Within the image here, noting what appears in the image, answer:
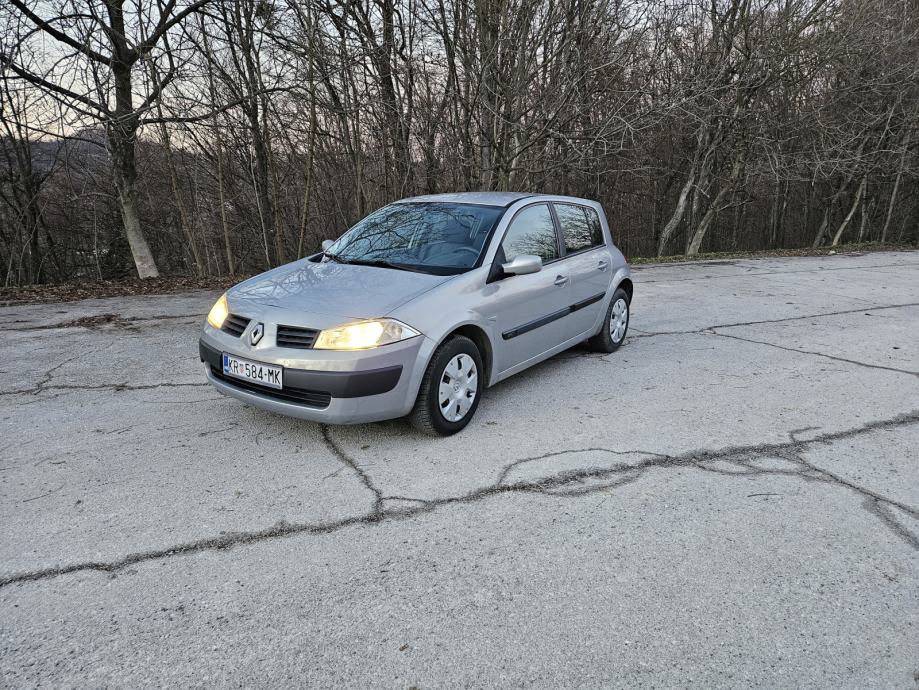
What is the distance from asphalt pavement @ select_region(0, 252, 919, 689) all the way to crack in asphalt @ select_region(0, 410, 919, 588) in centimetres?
1

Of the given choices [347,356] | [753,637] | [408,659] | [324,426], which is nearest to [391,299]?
[347,356]

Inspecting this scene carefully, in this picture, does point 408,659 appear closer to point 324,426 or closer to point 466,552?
point 466,552

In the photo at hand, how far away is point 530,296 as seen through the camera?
174 inches

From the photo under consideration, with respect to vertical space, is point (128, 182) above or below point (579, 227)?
above

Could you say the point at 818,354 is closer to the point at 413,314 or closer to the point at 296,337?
the point at 413,314

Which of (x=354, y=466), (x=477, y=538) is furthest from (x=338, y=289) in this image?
(x=477, y=538)

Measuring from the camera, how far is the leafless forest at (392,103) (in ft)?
34.0

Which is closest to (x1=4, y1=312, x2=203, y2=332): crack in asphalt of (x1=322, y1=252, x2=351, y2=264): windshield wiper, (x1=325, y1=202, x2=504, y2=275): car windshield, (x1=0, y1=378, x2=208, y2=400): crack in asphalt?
(x1=0, y1=378, x2=208, y2=400): crack in asphalt

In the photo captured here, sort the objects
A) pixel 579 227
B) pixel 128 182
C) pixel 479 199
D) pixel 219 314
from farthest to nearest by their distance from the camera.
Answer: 1. pixel 128 182
2. pixel 579 227
3. pixel 479 199
4. pixel 219 314

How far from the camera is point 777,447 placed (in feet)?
11.9

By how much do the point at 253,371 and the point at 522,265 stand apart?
1929mm

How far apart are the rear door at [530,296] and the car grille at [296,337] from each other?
1.28 metres

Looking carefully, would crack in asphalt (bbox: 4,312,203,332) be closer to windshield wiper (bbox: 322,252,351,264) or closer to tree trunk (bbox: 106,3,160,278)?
windshield wiper (bbox: 322,252,351,264)

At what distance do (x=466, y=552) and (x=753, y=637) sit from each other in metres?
1.14
